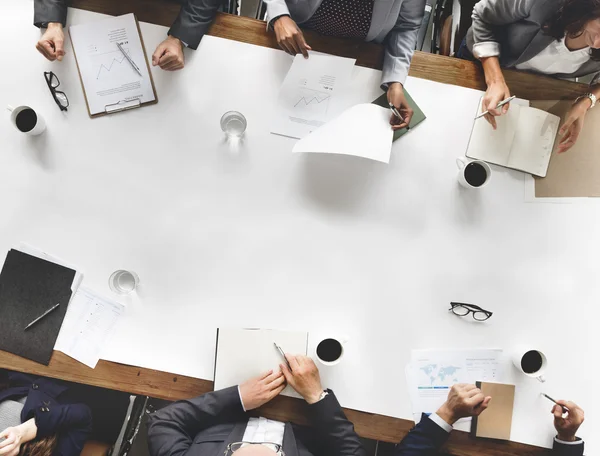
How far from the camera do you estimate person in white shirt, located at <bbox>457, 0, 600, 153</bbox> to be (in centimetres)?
123

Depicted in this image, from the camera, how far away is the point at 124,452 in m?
1.37

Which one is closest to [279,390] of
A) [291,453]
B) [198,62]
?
[291,453]

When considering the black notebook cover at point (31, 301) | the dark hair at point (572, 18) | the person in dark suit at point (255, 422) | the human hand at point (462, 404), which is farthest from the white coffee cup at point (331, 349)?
the dark hair at point (572, 18)

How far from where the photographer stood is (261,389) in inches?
47.4

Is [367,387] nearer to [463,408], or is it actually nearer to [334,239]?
[463,408]

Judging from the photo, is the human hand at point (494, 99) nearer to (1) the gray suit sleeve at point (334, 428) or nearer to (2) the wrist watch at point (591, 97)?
(2) the wrist watch at point (591, 97)

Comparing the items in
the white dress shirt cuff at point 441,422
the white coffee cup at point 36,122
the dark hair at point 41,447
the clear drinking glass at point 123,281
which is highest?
the white coffee cup at point 36,122

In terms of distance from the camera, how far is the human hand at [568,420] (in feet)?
4.00

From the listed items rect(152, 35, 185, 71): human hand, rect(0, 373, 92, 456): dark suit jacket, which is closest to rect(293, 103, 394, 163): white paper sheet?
rect(152, 35, 185, 71): human hand

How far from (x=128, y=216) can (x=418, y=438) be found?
1.03 meters

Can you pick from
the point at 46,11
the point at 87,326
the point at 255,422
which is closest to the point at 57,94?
the point at 46,11

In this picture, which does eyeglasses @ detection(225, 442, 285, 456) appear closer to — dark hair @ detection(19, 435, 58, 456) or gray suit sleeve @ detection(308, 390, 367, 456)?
gray suit sleeve @ detection(308, 390, 367, 456)

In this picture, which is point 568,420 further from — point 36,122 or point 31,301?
point 36,122

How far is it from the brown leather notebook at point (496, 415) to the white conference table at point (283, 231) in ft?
0.13
